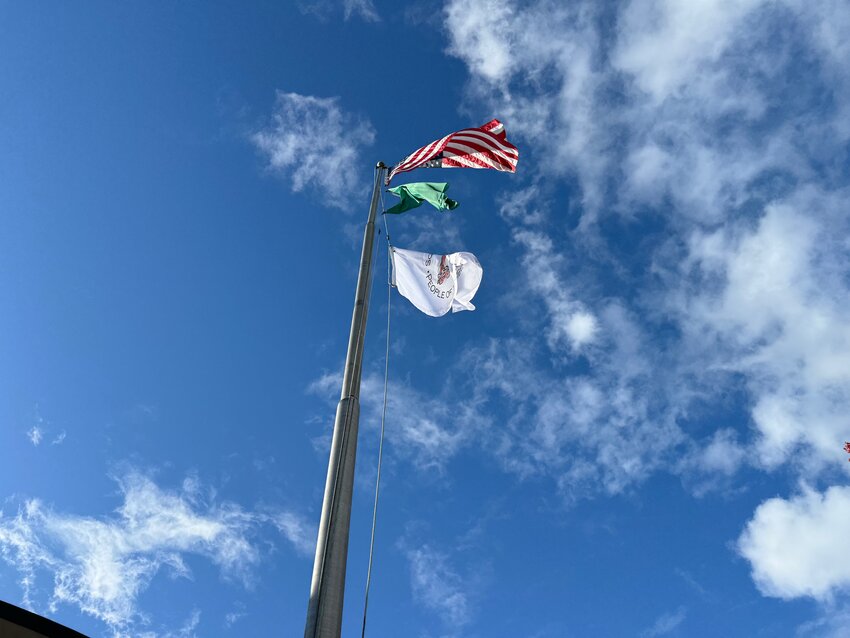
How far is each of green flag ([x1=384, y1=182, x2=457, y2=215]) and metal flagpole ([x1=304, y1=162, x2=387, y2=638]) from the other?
20.4 feet

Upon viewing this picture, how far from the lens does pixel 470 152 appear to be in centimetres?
1747

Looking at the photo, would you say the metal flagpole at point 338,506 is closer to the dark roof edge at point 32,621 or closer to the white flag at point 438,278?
the dark roof edge at point 32,621

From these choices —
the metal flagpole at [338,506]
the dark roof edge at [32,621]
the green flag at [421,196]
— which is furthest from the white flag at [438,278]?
the dark roof edge at [32,621]

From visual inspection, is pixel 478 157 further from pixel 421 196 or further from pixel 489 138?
pixel 421 196

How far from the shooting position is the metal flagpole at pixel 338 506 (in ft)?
25.5

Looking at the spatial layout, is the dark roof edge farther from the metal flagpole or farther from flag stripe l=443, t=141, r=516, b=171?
flag stripe l=443, t=141, r=516, b=171

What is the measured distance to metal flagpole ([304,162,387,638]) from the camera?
776cm

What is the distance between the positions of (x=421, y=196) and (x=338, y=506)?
10.1m

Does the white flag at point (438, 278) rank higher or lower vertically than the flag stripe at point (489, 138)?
lower

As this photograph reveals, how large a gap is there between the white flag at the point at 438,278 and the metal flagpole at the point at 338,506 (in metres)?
4.27

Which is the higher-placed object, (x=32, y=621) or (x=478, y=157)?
(x=478, y=157)

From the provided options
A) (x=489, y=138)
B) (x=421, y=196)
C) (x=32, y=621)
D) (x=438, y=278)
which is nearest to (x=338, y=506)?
(x=32, y=621)

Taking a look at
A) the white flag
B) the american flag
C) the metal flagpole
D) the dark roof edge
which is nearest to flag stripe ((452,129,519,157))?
the american flag

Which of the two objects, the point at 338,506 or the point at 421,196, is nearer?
the point at 338,506
